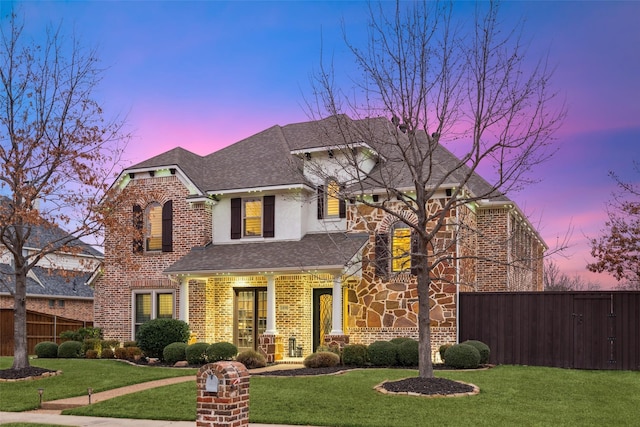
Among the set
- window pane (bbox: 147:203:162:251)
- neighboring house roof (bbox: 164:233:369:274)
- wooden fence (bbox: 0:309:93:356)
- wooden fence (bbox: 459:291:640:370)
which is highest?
window pane (bbox: 147:203:162:251)

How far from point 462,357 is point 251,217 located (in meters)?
10.0

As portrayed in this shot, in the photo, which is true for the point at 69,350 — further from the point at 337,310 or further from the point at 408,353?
the point at 408,353

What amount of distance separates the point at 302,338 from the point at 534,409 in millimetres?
12099

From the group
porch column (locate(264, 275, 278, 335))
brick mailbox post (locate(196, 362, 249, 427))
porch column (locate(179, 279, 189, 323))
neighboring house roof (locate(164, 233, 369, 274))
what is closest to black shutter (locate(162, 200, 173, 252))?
neighboring house roof (locate(164, 233, 369, 274))

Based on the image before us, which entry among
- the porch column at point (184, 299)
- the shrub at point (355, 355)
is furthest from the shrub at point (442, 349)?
the porch column at point (184, 299)

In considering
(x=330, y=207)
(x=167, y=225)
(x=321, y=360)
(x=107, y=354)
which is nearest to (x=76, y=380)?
(x=107, y=354)

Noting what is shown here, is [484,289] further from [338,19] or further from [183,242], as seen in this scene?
[338,19]

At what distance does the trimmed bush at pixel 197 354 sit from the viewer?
67.8 ft

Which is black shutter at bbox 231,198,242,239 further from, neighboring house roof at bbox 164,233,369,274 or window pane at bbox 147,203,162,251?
window pane at bbox 147,203,162,251

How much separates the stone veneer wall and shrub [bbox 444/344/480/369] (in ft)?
35.0

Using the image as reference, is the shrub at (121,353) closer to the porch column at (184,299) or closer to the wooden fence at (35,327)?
the porch column at (184,299)

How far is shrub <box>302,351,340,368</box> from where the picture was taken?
767 inches

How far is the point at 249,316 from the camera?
81.7 feet

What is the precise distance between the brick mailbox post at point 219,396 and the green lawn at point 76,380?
6514 mm
